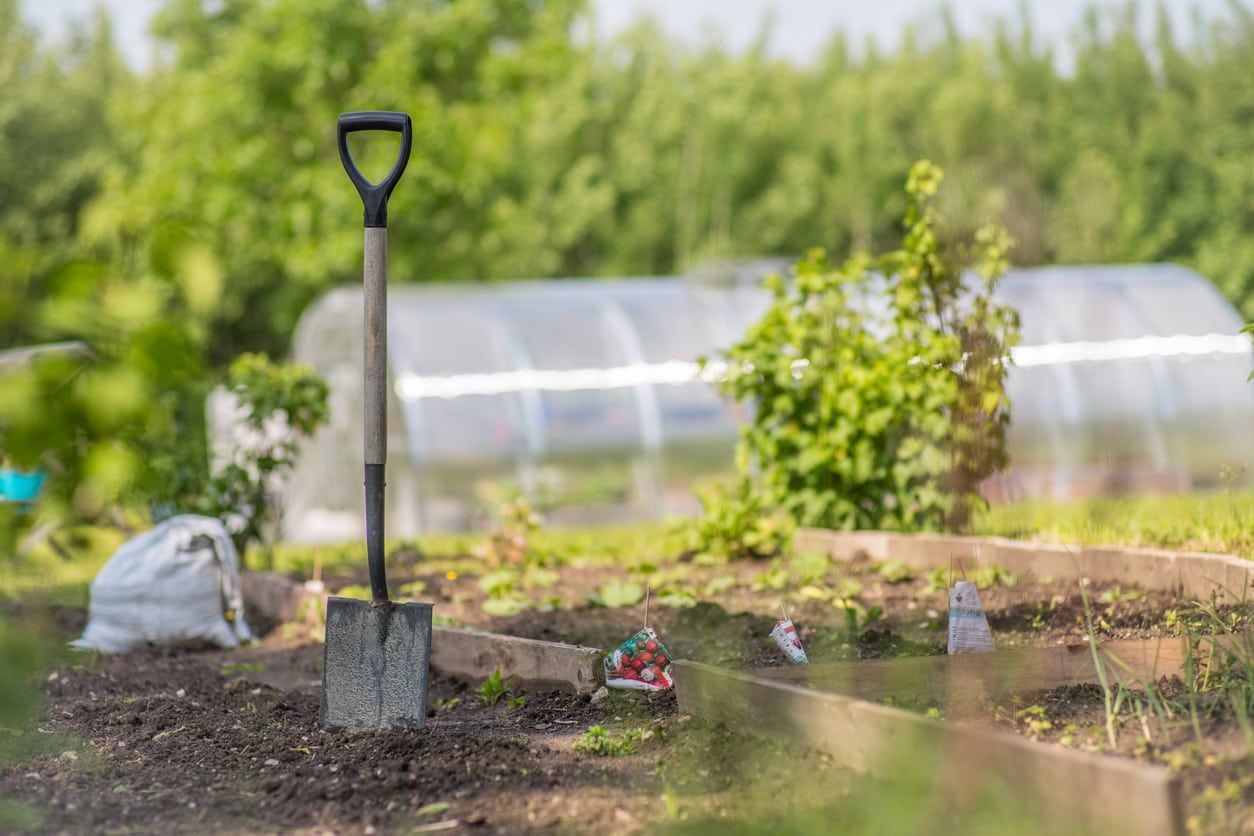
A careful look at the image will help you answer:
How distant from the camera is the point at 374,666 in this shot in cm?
349

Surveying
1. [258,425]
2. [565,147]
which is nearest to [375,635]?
[258,425]

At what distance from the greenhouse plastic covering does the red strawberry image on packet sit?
6224 mm

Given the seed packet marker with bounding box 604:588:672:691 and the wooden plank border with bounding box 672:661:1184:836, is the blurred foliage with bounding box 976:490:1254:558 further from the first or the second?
the wooden plank border with bounding box 672:661:1184:836

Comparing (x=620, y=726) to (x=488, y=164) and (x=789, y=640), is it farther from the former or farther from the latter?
(x=488, y=164)

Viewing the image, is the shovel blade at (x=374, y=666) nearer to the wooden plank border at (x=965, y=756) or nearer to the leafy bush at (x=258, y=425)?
the wooden plank border at (x=965, y=756)

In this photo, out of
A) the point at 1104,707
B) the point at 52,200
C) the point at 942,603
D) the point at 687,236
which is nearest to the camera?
the point at 1104,707

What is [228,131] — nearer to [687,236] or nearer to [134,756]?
[687,236]

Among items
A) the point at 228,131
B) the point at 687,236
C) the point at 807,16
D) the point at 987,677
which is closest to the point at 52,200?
the point at 228,131

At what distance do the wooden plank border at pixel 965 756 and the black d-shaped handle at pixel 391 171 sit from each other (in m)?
1.52

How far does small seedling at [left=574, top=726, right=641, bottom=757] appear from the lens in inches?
122

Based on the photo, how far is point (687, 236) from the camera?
84.3 ft

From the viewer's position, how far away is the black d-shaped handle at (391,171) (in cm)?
365

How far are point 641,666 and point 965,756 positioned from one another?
1.48 meters

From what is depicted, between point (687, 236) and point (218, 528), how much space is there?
67.1 ft
